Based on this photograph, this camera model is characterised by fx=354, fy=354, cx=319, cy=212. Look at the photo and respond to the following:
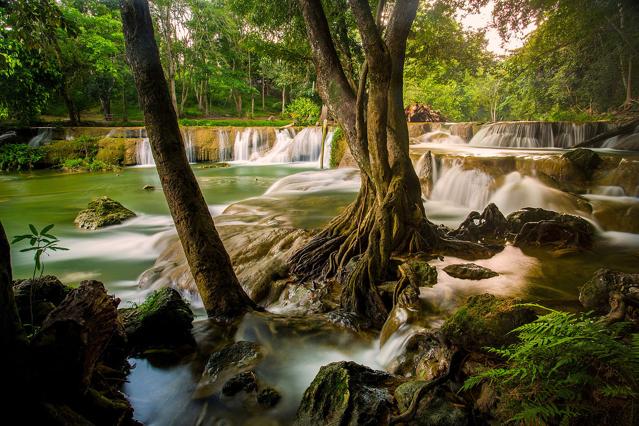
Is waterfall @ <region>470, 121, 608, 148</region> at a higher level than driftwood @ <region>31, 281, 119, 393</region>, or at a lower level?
higher

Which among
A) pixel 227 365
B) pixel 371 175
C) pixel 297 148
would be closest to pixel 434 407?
pixel 227 365

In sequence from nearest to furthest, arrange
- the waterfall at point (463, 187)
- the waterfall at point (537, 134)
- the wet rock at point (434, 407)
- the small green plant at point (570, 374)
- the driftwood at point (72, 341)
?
the small green plant at point (570, 374) < the driftwood at point (72, 341) < the wet rock at point (434, 407) < the waterfall at point (463, 187) < the waterfall at point (537, 134)

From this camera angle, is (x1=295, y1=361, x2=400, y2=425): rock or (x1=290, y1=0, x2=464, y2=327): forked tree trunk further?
(x1=290, y1=0, x2=464, y2=327): forked tree trunk

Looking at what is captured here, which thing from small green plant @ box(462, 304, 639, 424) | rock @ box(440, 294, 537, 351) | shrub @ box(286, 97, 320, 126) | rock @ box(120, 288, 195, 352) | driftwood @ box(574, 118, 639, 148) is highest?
shrub @ box(286, 97, 320, 126)

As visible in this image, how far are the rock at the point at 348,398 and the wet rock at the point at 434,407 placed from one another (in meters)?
0.12

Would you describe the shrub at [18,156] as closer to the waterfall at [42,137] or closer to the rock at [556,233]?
the waterfall at [42,137]

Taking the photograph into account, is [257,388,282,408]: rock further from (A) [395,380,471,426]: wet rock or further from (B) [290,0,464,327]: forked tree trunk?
(B) [290,0,464,327]: forked tree trunk

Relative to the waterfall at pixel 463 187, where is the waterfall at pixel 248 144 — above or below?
above

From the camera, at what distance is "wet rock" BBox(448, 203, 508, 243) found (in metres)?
6.45

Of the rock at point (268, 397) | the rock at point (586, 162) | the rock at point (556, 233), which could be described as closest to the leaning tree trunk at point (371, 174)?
the rock at point (268, 397)

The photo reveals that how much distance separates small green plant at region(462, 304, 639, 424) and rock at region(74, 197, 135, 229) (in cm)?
1071

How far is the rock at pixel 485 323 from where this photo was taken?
297 centimetres

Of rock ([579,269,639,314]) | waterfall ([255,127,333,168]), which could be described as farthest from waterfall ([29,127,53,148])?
rock ([579,269,639,314])

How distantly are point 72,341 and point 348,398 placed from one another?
1.90 m
